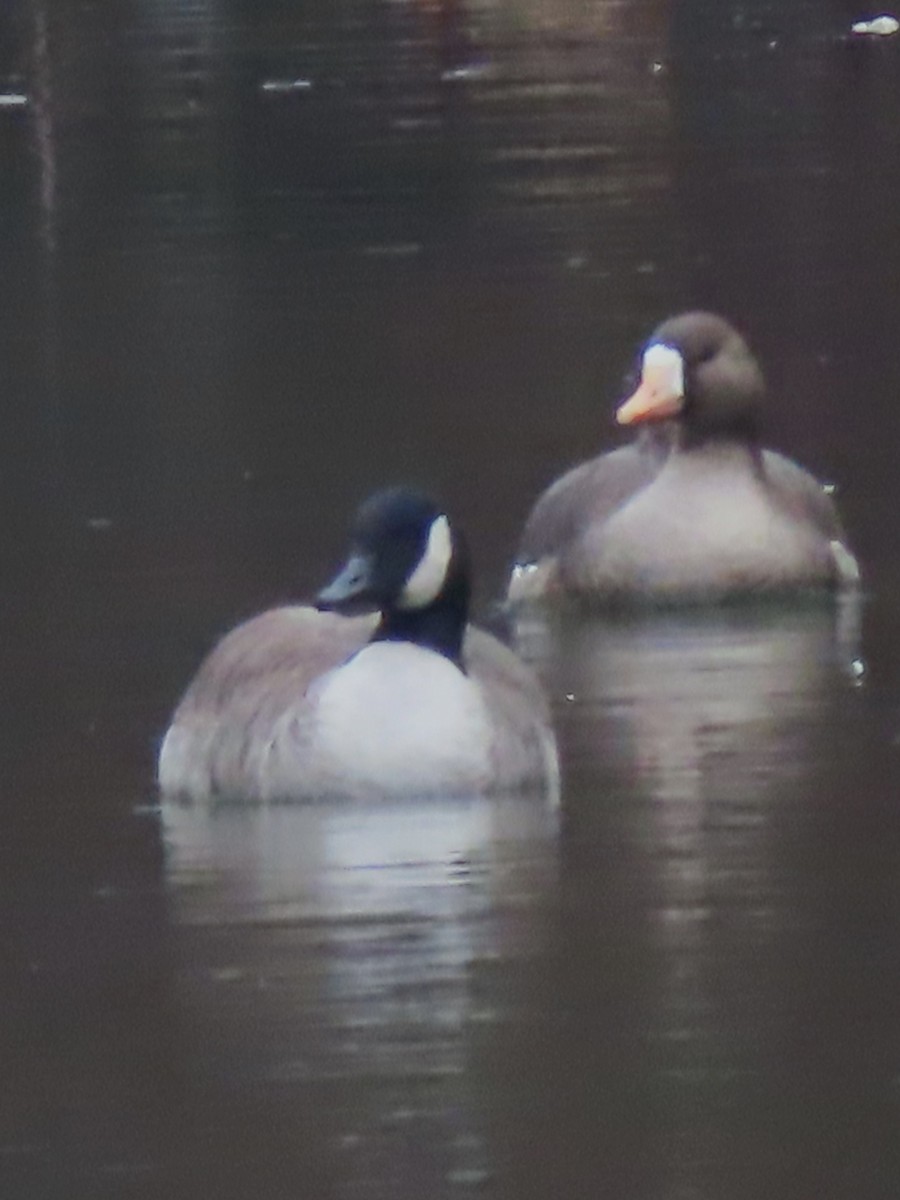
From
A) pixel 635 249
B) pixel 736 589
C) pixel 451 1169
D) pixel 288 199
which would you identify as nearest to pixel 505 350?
pixel 635 249

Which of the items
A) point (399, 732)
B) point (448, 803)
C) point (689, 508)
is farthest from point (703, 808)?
point (689, 508)

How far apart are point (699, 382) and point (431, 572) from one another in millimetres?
3281

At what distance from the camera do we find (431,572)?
393 inches

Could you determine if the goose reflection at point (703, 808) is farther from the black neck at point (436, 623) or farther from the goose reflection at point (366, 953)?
the black neck at point (436, 623)

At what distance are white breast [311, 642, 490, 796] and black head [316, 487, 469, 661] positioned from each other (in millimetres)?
132

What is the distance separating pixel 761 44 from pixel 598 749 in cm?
2309

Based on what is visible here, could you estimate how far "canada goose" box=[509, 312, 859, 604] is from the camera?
41.5 ft

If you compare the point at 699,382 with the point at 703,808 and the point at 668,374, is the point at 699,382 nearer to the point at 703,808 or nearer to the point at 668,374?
the point at 668,374

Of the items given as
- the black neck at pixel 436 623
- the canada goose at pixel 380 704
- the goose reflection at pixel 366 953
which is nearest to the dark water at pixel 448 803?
the goose reflection at pixel 366 953

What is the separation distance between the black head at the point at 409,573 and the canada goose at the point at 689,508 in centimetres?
266

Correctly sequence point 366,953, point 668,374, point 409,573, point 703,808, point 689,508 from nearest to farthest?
point 366,953 < point 703,808 < point 409,573 < point 689,508 < point 668,374

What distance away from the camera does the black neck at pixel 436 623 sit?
32.8 ft

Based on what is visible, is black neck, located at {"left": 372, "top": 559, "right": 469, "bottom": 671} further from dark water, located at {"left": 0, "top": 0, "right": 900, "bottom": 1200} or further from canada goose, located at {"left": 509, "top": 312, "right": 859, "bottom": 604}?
canada goose, located at {"left": 509, "top": 312, "right": 859, "bottom": 604}

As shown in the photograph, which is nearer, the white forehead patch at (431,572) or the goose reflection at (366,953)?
the goose reflection at (366,953)
